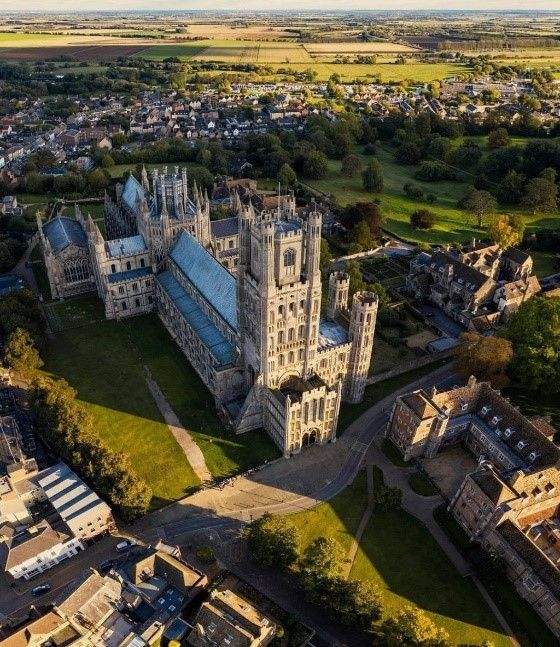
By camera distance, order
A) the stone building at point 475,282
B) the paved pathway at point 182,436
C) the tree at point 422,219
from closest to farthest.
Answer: the paved pathway at point 182,436 < the stone building at point 475,282 < the tree at point 422,219

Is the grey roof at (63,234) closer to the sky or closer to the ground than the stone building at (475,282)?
closer to the sky

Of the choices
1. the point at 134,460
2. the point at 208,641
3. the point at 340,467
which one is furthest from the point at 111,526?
the point at 340,467

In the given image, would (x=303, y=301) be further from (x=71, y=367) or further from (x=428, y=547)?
(x=71, y=367)

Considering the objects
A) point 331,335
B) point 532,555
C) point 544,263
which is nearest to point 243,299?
point 331,335

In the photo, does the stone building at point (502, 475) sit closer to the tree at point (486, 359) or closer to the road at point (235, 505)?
the tree at point (486, 359)

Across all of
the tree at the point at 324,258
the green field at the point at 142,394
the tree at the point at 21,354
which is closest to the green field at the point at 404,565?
the green field at the point at 142,394

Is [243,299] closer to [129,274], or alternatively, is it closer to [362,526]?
[362,526]

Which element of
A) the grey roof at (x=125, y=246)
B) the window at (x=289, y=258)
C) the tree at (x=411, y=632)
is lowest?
the tree at (x=411, y=632)
